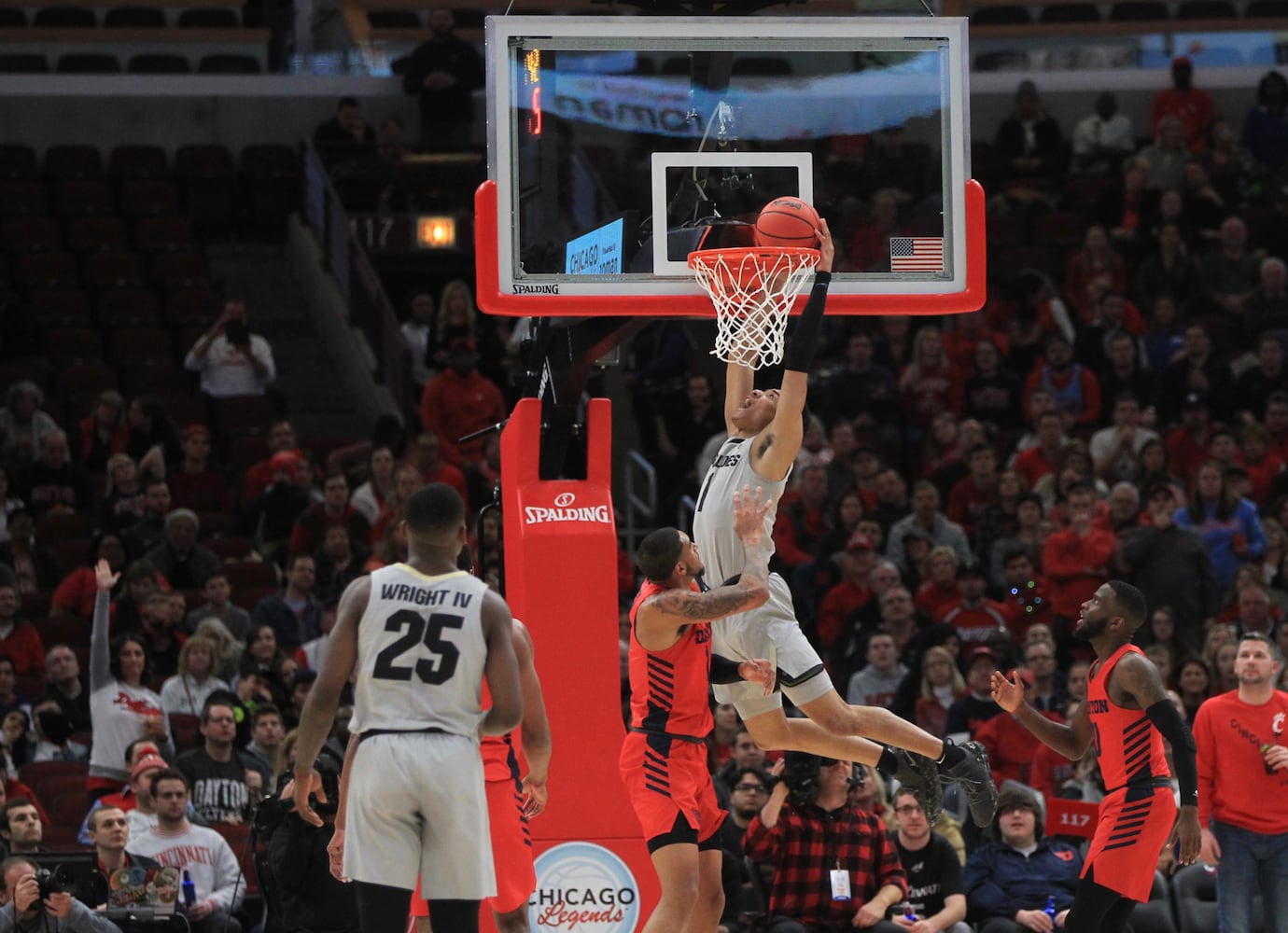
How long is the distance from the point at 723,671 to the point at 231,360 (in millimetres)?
9092

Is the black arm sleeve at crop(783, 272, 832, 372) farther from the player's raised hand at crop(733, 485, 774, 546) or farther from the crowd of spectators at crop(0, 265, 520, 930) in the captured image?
the crowd of spectators at crop(0, 265, 520, 930)

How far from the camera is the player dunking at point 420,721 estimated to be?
6695mm

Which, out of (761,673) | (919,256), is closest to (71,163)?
(919,256)

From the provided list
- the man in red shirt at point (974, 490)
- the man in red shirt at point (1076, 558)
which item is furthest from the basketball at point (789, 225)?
the man in red shirt at point (974, 490)

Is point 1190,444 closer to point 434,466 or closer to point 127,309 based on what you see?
point 434,466

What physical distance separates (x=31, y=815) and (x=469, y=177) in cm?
969

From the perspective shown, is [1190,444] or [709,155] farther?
[1190,444]

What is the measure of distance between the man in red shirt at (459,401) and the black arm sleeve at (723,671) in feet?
23.4

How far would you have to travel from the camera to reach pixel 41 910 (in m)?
9.66

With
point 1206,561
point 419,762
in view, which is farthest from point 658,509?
point 419,762

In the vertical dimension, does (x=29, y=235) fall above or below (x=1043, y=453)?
above

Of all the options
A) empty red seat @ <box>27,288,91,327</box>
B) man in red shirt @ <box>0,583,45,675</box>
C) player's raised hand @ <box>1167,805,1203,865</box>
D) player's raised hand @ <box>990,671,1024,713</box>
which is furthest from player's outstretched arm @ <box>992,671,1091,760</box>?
empty red seat @ <box>27,288,91,327</box>

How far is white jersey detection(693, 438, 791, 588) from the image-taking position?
8805mm

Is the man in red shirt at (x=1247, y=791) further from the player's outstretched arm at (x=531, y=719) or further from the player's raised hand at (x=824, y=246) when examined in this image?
the player's outstretched arm at (x=531, y=719)
